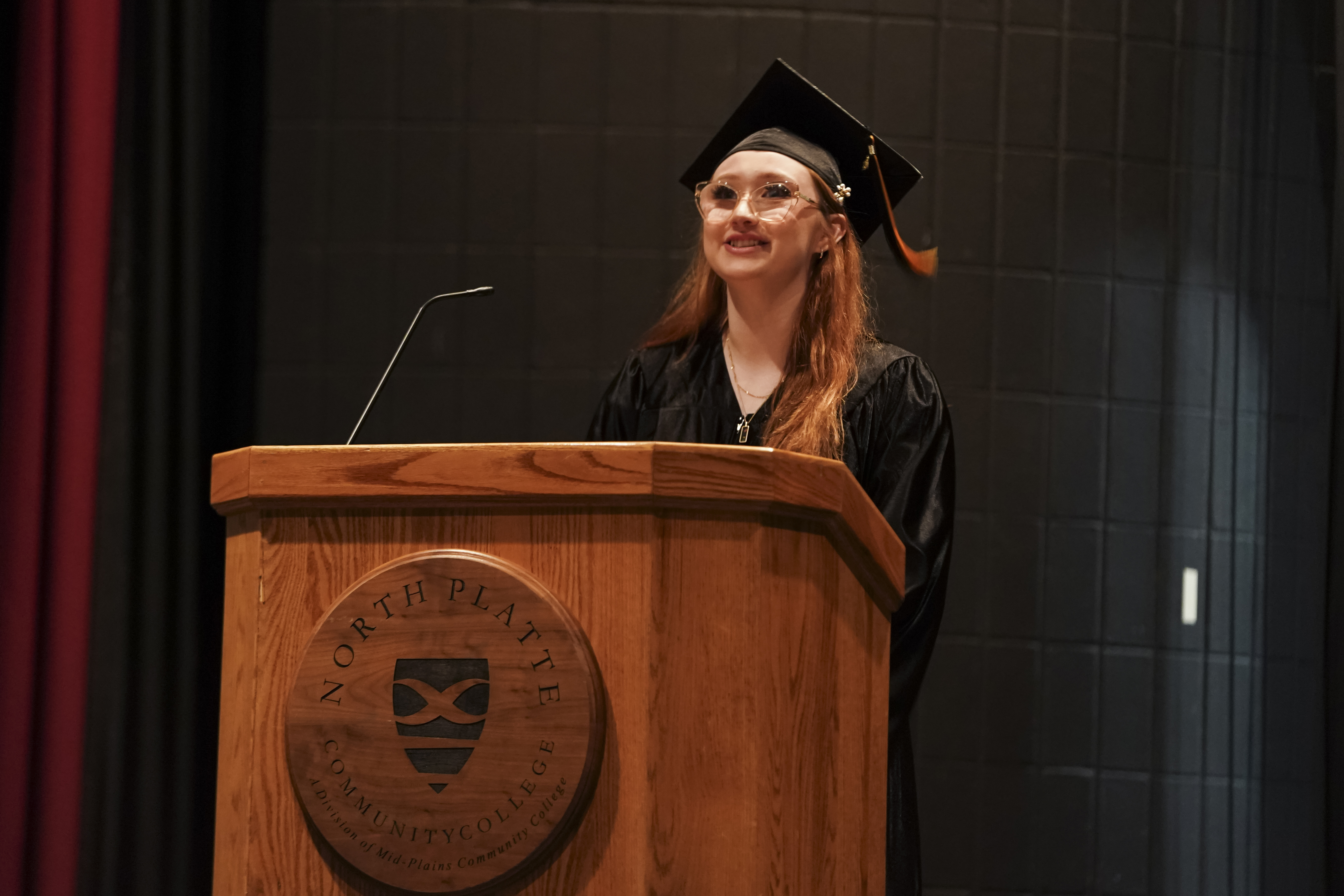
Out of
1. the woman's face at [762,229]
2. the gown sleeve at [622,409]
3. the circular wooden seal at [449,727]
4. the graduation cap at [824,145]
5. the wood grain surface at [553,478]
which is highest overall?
the graduation cap at [824,145]

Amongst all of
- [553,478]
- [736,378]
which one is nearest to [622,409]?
[736,378]

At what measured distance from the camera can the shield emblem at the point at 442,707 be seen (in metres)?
0.91

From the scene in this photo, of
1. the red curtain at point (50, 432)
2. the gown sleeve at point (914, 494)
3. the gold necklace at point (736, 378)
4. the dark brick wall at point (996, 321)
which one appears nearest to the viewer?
the gown sleeve at point (914, 494)

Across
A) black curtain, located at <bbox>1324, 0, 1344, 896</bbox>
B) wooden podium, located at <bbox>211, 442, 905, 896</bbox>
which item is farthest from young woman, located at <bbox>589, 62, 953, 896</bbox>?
black curtain, located at <bbox>1324, 0, 1344, 896</bbox>

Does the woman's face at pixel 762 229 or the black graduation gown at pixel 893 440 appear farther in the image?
the woman's face at pixel 762 229

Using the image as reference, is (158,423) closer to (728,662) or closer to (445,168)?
(445,168)

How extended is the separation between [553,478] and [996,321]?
1.72 m

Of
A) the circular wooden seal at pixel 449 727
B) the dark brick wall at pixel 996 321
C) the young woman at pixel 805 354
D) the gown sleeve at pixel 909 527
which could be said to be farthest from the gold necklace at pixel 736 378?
the circular wooden seal at pixel 449 727

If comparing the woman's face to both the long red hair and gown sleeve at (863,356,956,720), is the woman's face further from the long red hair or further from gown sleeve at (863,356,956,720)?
gown sleeve at (863,356,956,720)

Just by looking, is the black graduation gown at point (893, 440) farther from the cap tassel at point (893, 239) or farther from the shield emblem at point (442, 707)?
the shield emblem at point (442, 707)

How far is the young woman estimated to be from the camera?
1.54 m

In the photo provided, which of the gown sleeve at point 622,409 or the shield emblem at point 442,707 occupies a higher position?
the gown sleeve at point 622,409

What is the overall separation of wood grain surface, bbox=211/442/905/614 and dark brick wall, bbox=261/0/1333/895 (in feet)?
4.66

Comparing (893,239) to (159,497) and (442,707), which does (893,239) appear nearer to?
(442,707)
